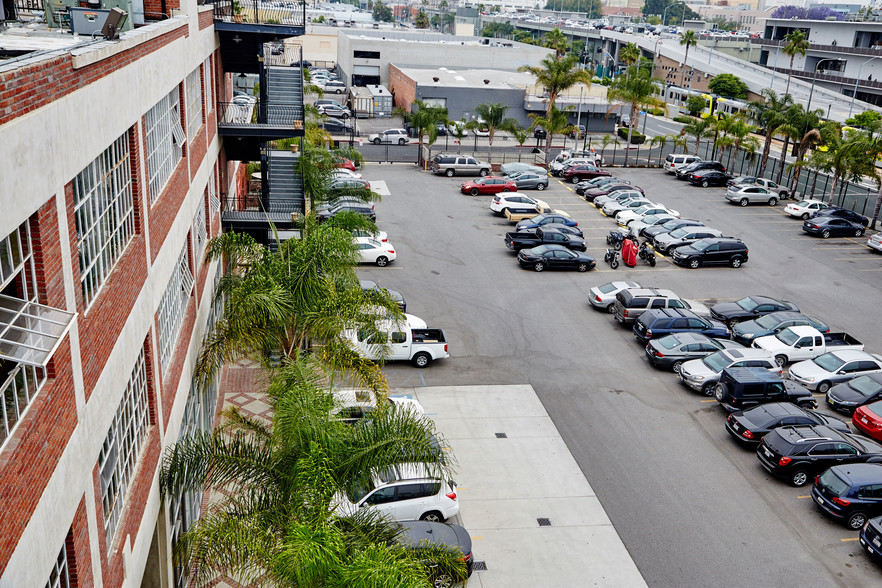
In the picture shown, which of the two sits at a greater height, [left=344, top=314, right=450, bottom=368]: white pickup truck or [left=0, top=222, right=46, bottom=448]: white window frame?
[left=0, top=222, right=46, bottom=448]: white window frame

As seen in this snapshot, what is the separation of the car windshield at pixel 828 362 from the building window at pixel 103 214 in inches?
925

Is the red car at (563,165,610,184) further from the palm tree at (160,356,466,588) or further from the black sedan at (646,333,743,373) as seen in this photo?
the palm tree at (160,356,466,588)

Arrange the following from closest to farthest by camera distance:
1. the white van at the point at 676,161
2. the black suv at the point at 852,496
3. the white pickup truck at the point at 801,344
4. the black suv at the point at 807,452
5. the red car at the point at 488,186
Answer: the black suv at the point at 852,496 → the black suv at the point at 807,452 → the white pickup truck at the point at 801,344 → the red car at the point at 488,186 → the white van at the point at 676,161

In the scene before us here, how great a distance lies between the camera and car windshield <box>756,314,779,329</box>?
29.2 m

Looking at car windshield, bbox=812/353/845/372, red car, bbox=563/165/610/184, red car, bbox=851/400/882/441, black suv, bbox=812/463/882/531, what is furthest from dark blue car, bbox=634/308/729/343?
red car, bbox=563/165/610/184

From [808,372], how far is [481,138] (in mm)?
50504

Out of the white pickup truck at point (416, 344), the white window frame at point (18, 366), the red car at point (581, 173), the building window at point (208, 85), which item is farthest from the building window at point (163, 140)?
the red car at point (581, 173)

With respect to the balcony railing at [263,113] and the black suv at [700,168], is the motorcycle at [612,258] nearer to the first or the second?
the balcony railing at [263,113]

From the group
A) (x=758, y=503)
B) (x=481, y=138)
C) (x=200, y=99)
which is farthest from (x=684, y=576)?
(x=481, y=138)

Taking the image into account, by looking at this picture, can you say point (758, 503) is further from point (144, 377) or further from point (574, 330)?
point (144, 377)

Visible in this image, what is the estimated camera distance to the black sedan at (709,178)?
179 ft

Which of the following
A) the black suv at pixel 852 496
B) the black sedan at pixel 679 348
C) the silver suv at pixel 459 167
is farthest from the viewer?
the silver suv at pixel 459 167

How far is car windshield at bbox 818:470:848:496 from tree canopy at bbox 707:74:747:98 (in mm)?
90256

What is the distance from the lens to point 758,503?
65.3 feet
